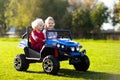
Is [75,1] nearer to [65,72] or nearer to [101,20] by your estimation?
[101,20]

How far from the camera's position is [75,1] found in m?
95.6

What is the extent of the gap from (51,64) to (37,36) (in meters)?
1.26

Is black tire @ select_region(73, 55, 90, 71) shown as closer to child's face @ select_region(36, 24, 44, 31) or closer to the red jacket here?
the red jacket

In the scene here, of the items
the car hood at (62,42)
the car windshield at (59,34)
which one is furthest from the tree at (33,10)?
the car hood at (62,42)

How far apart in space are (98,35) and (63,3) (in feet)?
49.2

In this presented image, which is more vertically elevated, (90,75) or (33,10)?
(33,10)

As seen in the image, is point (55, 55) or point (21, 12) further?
point (21, 12)

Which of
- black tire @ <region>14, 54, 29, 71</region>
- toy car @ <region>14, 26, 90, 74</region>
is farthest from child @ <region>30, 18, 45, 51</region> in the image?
black tire @ <region>14, 54, 29, 71</region>

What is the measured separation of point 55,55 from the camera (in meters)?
12.7

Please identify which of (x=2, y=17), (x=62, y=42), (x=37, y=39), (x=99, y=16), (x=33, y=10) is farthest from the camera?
(x=2, y=17)

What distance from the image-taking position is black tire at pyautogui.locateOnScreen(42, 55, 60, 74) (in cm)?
1213

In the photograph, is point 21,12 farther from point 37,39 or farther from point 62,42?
point 62,42

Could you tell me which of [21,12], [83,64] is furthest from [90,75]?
[21,12]

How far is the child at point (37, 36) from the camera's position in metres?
13.0
